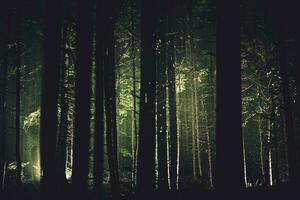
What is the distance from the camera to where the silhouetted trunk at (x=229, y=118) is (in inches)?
242

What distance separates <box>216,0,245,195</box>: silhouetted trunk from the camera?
6.15 meters

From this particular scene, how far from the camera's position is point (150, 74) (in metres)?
9.59

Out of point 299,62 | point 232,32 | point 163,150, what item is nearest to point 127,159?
point 163,150

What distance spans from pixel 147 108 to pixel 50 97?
11.1 ft

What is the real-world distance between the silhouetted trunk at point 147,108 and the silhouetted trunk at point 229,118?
3.20 metres

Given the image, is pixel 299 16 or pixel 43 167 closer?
pixel 43 167

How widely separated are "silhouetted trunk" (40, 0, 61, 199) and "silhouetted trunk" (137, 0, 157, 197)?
2879mm

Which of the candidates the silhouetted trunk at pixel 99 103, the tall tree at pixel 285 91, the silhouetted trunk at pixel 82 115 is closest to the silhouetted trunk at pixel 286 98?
the tall tree at pixel 285 91

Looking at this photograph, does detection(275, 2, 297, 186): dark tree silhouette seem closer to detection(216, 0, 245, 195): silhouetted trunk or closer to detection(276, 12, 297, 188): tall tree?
detection(276, 12, 297, 188): tall tree

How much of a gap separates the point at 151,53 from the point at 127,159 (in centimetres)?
2448

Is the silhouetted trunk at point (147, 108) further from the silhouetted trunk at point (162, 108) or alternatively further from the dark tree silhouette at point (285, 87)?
the dark tree silhouette at point (285, 87)

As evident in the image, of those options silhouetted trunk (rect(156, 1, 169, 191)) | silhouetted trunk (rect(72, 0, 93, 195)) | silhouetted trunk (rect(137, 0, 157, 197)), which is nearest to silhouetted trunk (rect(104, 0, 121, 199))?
silhouetted trunk (rect(72, 0, 93, 195))

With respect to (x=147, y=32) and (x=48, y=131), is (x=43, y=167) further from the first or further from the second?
(x=147, y=32)

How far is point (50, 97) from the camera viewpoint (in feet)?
36.2
